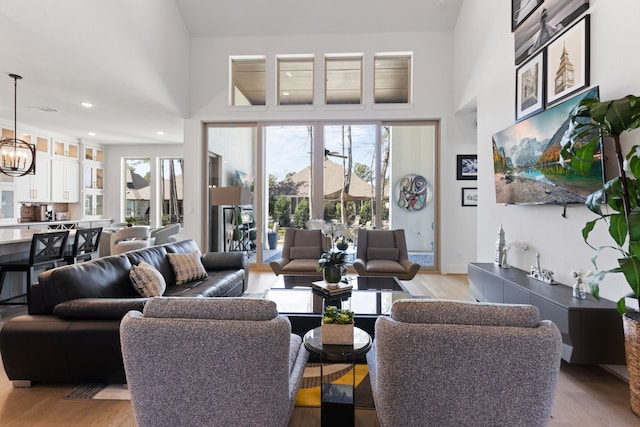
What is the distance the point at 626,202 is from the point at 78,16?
5.11m

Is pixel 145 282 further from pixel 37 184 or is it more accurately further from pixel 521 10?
pixel 37 184

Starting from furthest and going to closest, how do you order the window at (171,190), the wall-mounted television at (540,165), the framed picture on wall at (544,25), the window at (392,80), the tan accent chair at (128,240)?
the window at (171,190) < the window at (392,80) < the tan accent chair at (128,240) < the framed picture on wall at (544,25) < the wall-mounted television at (540,165)

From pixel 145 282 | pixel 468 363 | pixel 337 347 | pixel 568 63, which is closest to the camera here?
pixel 468 363

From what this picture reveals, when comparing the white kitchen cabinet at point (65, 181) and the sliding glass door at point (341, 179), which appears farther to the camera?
the white kitchen cabinet at point (65, 181)

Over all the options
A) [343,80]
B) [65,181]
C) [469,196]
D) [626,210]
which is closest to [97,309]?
[626,210]

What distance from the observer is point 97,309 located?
2.13m

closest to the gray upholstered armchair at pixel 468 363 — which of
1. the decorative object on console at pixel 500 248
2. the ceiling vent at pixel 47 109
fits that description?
the decorative object on console at pixel 500 248

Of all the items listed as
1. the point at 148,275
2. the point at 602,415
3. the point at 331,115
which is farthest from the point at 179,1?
the point at 602,415

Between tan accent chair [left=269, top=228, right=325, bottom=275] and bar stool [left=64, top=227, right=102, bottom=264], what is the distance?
2518 mm

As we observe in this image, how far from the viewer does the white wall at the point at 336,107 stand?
5855 mm

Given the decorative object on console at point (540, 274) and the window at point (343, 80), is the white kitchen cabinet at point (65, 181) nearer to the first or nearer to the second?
the window at point (343, 80)

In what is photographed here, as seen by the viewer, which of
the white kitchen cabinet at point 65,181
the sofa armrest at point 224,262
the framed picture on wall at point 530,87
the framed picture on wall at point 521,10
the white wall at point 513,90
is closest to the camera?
the white wall at point 513,90

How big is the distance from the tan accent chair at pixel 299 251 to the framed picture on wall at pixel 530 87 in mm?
3122

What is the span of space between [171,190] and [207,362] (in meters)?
8.19
